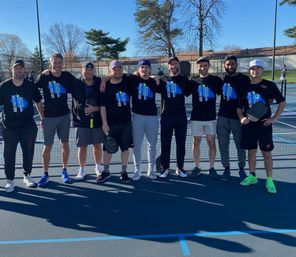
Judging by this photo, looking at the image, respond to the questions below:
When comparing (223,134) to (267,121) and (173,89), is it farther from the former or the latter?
(173,89)

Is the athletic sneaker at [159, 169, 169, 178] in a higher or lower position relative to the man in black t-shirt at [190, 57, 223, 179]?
lower

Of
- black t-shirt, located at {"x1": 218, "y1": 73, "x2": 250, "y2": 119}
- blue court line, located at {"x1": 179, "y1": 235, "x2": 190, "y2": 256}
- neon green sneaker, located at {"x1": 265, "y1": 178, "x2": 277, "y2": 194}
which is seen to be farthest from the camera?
black t-shirt, located at {"x1": 218, "y1": 73, "x2": 250, "y2": 119}

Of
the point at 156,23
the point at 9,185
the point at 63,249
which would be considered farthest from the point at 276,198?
the point at 156,23

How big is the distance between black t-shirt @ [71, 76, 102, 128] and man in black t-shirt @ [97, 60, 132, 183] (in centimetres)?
16

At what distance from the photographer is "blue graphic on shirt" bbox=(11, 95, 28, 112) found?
5.05 metres

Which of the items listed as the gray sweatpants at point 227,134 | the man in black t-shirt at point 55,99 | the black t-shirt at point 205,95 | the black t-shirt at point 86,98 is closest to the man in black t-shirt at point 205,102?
the black t-shirt at point 205,95

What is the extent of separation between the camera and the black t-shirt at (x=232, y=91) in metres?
5.24

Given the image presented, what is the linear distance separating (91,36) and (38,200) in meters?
46.6

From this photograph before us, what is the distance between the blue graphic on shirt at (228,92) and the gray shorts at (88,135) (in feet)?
6.74

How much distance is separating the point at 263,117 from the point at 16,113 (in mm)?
3653

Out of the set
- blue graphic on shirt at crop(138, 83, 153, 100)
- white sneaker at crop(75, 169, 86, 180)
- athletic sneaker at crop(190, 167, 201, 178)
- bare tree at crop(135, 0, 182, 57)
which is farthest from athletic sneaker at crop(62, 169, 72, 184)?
bare tree at crop(135, 0, 182, 57)

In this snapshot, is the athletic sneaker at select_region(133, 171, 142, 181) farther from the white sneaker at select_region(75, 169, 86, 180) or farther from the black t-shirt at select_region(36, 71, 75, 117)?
the black t-shirt at select_region(36, 71, 75, 117)

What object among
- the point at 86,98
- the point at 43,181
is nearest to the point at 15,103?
the point at 86,98

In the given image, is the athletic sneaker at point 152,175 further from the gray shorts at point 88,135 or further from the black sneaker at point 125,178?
the gray shorts at point 88,135
